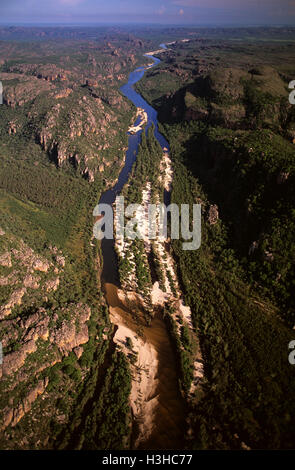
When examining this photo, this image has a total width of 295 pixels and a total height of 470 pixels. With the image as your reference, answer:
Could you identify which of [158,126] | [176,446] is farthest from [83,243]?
[158,126]

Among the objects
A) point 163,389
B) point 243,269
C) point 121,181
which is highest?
point 121,181

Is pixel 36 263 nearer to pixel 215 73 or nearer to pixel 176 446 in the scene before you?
pixel 176 446

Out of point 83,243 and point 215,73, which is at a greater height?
point 215,73

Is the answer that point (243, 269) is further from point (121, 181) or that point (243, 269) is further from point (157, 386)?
point (121, 181)

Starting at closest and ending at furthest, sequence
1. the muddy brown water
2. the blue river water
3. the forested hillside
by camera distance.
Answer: the muddy brown water, the forested hillside, the blue river water

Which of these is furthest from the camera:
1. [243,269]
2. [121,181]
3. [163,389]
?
[121,181]

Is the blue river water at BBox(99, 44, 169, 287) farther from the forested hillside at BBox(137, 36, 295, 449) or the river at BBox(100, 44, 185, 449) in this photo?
the forested hillside at BBox(137, 36, 295, 449)

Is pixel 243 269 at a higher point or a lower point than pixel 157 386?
higher

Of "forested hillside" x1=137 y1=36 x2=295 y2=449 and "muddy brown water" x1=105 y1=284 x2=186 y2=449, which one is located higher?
"forested hillside" x1=137 y1=36 x2=295 y2=449

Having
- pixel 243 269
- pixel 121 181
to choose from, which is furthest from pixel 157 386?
pixel 121 181

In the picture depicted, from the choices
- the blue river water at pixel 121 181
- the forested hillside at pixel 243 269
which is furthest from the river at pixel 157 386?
the forested hillside at pixel 243 269

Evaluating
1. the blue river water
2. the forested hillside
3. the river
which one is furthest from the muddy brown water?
the blue river water
